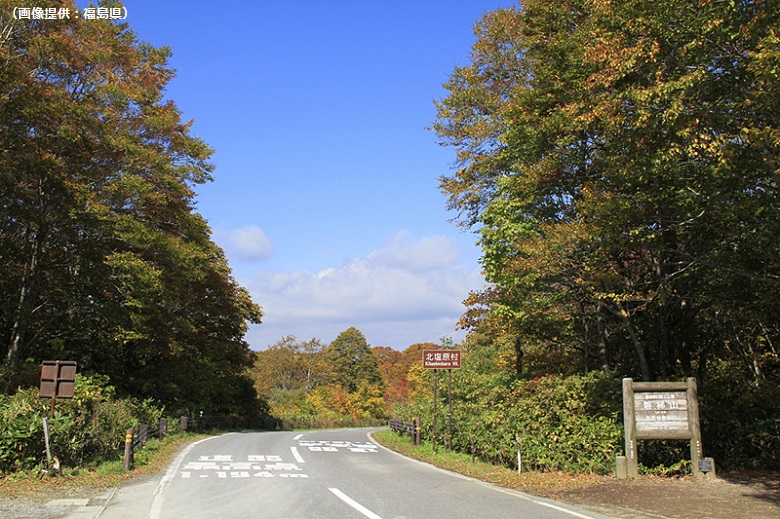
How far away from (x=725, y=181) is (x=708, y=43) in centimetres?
272

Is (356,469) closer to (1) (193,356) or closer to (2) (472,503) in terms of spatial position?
(2) (472,503)

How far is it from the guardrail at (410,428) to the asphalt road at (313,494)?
5.86 metres

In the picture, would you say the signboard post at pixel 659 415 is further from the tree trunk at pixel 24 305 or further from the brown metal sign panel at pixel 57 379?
the tree trunk at pixel 24 305

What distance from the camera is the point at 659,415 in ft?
40.4

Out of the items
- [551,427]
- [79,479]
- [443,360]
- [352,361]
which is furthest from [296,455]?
[352,361]

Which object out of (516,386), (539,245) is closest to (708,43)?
(539,245)

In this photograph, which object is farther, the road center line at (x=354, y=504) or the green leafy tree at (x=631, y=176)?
the green leafy tree at (x=631, y=176)

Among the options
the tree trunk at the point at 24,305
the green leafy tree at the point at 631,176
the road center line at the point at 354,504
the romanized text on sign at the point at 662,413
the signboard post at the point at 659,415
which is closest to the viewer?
the road center line at the point at 354,504

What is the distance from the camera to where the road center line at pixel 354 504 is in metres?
8.34

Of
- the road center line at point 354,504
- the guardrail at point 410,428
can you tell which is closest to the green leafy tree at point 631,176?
the guardrail at point 410,428

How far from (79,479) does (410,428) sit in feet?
48.6

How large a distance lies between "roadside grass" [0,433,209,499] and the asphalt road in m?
0.69

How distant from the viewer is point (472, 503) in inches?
380

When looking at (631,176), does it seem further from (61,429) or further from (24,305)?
(24,305)
